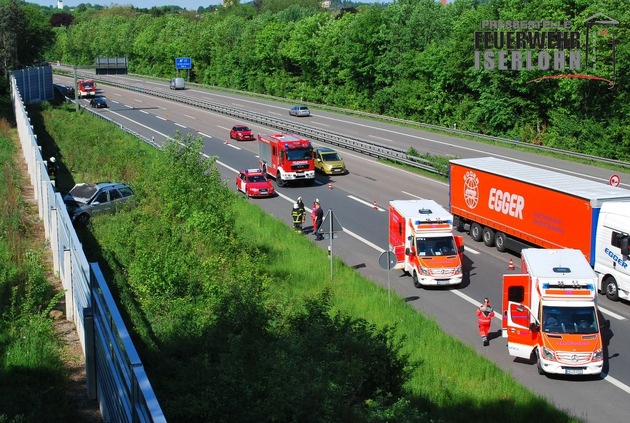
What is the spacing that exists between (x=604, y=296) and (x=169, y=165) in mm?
15463

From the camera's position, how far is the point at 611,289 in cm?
2441

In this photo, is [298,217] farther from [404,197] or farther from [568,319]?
[568,319]

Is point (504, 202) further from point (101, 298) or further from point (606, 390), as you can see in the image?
point (101, 298)

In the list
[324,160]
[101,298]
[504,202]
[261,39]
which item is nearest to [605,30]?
[324,160]

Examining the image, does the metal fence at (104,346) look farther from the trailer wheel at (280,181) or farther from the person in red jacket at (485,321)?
the trailer wheel at (280,181)

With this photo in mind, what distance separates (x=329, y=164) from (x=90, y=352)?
126 ft

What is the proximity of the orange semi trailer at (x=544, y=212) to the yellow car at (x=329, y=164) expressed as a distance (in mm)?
14835

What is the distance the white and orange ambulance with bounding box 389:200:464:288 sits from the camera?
83.1 feet

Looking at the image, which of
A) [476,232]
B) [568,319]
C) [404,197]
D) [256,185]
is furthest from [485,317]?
[256,185]

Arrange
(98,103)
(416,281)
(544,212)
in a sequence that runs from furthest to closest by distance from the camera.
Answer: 1. (98,103)
2. (544,212)
3. (416,281)

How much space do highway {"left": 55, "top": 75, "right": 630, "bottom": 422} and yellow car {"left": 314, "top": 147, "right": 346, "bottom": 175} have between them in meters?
0.59

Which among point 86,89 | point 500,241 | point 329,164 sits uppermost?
point 86,89

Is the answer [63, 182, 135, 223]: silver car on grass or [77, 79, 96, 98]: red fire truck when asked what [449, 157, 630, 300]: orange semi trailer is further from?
[77, 79, 96, 98]: red fire truck

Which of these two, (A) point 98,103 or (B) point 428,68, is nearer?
(B) point 428,68
